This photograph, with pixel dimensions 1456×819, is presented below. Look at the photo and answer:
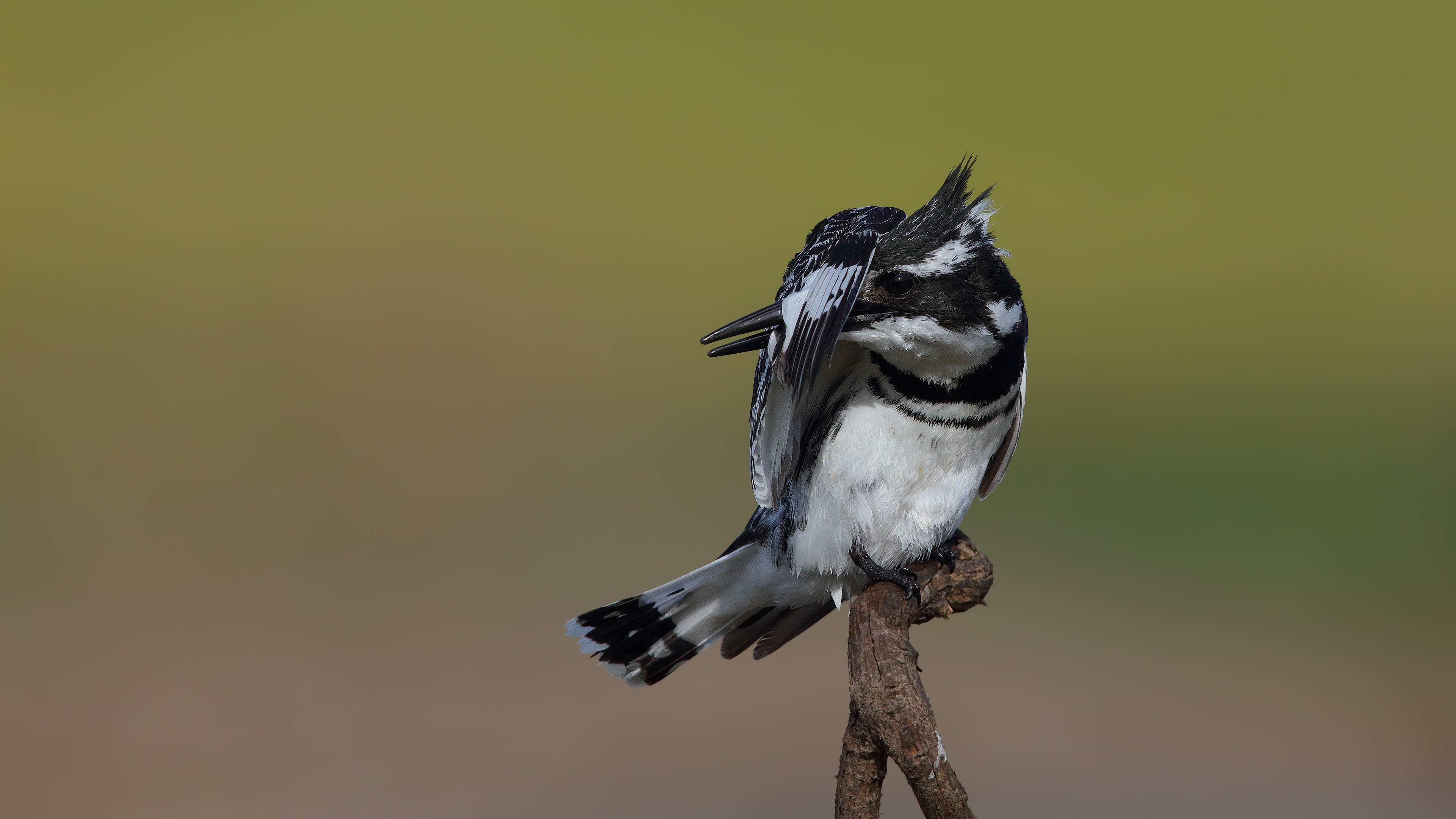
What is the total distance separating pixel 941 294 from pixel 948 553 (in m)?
0.62

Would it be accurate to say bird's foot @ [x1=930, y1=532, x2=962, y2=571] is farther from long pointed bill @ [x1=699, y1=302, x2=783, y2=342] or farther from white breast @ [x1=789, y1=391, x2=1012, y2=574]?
long pointed bill @ [x1=699, y1=302, x2=783, y2=342]

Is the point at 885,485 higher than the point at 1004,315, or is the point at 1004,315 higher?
the point at 1004,315

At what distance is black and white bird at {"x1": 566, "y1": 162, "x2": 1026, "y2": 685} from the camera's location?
1870 mm

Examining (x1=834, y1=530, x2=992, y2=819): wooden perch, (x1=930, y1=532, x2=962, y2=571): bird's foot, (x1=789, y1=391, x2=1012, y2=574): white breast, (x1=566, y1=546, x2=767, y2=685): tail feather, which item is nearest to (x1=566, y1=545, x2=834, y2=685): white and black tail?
(x1=566, y1=546, x2=767, y2=685): tail feather

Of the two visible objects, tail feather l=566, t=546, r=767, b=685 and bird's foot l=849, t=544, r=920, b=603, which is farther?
tail feather l=566, t=546, r=767, b=685

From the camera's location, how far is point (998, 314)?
2.00m

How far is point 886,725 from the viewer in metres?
1.69

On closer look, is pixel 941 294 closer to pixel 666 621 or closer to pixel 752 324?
pixel 752 324

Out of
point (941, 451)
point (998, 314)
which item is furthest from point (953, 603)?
point (998, 314)

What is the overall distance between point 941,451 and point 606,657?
3.02 feet

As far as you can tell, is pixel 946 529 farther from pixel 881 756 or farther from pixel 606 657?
pixel 606 657

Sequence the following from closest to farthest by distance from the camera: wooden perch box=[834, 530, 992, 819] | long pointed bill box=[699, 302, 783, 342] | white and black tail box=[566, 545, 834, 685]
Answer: wooden perch box=[834, 530, 992, 819] → long pointed bill box=[699, 302, 783, 342] → white and black tail box=[566, 545, 834, 685]

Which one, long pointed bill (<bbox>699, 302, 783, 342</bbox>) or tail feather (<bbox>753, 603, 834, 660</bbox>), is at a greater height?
long pointed bill (<bbox>699, 302, 783, 342</bbox>)

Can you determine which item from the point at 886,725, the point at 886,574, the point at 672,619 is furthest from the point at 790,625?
the point at 886,725
